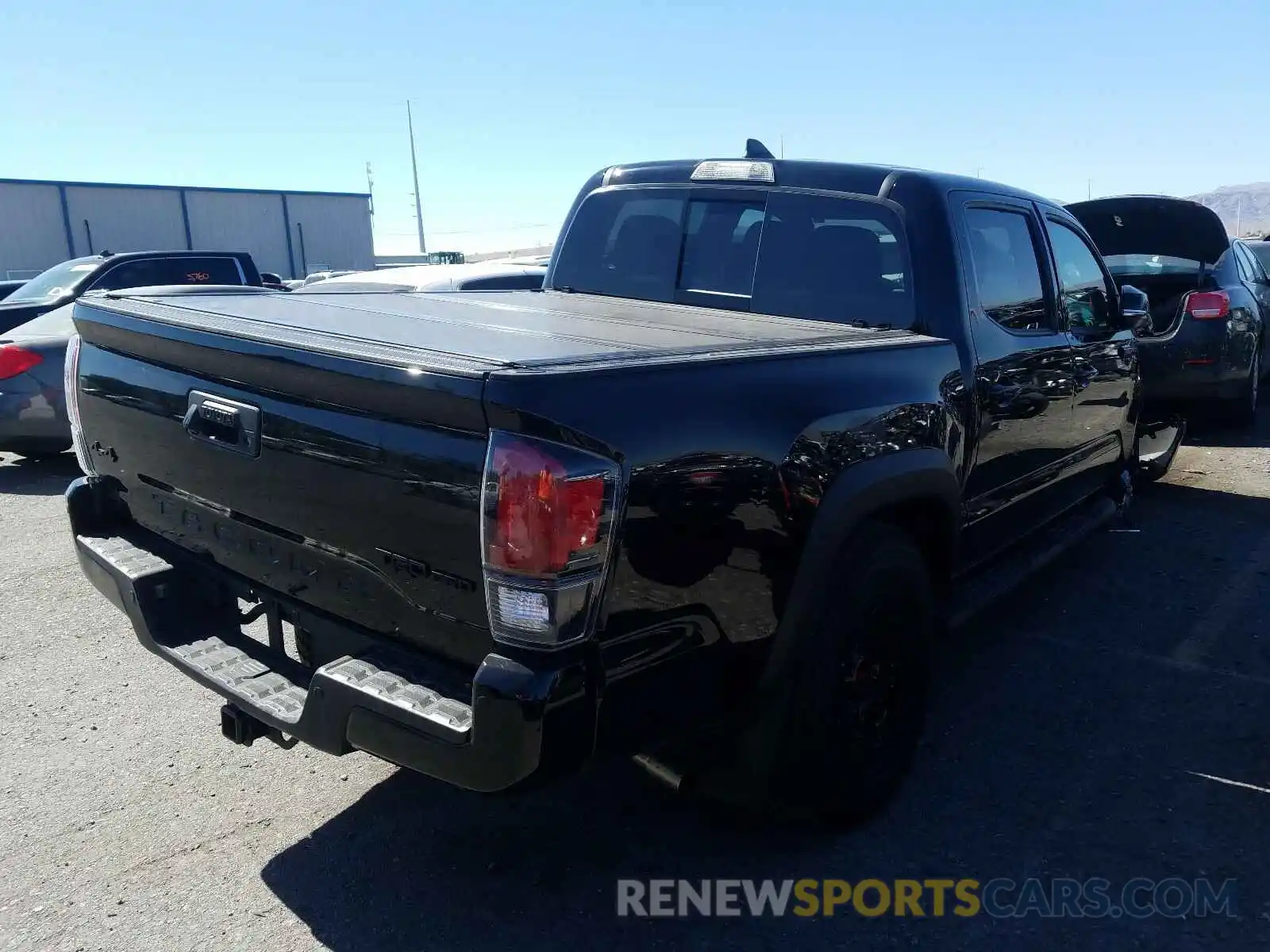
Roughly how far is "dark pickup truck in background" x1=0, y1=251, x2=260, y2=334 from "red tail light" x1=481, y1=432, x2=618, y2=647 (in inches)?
370

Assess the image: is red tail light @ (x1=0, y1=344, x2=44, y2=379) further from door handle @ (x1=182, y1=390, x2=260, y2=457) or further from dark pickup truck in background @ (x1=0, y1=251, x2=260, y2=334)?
door handle @ (x1=182, y1=390, x2=260, y2=457)

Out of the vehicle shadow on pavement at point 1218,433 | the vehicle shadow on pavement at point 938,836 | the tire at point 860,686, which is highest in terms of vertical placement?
the tire at point 860,686

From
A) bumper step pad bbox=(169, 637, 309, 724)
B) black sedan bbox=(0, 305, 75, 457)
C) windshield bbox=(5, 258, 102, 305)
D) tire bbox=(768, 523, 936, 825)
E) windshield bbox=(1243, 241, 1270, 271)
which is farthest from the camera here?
windshield bbox=(1243, 241, 1270, 271)

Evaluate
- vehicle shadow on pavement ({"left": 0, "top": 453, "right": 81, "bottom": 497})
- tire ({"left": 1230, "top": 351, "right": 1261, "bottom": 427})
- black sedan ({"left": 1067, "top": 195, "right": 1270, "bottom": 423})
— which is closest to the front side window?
black sedan ({"left": 1067, "top": 195, "right": 1270, "bottom": 423})

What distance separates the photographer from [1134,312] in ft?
16.4

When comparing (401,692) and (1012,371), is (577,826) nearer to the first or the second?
(401,692)

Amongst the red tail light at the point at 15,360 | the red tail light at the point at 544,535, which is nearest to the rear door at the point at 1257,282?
the red tail light at the point at 544,535

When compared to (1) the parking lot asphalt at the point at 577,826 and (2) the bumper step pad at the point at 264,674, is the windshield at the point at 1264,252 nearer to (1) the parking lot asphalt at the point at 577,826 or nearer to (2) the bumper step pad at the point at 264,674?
(1) the parking lot asphalt at the point at 577,826

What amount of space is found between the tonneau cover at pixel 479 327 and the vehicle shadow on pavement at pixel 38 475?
4.78m

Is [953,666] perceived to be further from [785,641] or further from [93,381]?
[93,381]

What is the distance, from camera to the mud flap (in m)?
6.72

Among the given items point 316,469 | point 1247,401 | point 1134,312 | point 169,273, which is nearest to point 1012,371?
point 1134,312

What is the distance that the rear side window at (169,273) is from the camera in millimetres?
10180

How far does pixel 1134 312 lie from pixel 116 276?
9.37m
